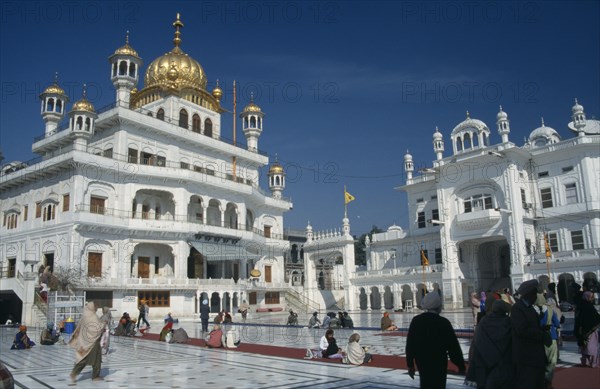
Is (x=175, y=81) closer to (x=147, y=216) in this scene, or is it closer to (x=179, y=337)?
(x=147, y=216)

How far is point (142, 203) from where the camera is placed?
114 feet

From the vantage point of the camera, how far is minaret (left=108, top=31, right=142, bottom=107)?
3481 centimetres

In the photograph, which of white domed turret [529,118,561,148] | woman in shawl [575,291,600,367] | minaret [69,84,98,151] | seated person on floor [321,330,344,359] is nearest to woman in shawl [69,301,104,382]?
seated person on floor [321,330,344,359]

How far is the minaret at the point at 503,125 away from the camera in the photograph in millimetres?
32594

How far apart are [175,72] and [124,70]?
5.62 metres

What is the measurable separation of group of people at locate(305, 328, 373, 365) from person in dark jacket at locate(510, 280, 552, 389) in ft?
19.6

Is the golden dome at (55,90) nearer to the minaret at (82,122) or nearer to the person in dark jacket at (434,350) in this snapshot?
the minaret at (82,122)

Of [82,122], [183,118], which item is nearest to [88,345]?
[82,122]

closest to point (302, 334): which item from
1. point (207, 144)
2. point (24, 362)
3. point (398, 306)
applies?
point (24, 362)

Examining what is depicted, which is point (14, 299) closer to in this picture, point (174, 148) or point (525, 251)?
point (174, 148)

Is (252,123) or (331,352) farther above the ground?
(252,123)

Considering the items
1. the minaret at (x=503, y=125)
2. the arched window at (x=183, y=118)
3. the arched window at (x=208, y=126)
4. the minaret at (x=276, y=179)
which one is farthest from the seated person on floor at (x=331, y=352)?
the minaret at (x=276, y=179)

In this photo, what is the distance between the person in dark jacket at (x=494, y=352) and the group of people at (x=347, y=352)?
18.4 ft

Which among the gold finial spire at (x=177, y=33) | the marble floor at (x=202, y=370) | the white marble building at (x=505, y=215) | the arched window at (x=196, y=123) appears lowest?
the marble floor at (x=202, y=370)
